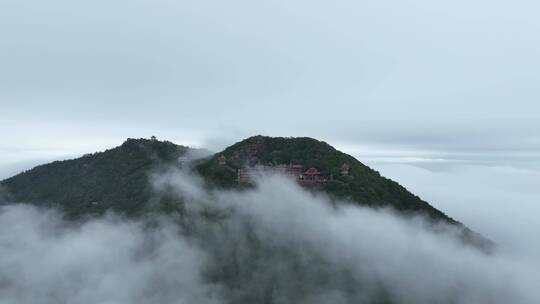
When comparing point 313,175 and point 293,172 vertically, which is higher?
point 293,172

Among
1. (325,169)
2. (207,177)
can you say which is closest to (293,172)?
(325,169)

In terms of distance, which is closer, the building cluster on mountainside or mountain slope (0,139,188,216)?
the building cluster on mountainside

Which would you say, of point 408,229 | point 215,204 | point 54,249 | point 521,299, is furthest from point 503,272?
point 54,249

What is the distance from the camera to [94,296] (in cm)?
11656

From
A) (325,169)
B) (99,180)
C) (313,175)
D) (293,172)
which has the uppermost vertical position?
(325,169)

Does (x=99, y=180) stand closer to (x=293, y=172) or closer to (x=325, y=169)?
(x=293, y=172)

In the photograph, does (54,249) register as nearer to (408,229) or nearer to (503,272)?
(408,229)

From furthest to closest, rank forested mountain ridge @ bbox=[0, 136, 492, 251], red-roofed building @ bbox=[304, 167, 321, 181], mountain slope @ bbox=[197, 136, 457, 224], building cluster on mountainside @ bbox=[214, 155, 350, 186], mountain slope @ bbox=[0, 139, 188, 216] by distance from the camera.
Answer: mountain slope @ bbox=[0, 139, 188, 216], red-roofed building @ bbox=[304, 167, 321, 181], building cluster on mountainside @ bbox=[214, 155, 350, 186], forested mountain ridge @ bbox=[0, 136, 492, 251], mountain slope @ bbox=[197, 136, 457, 224]

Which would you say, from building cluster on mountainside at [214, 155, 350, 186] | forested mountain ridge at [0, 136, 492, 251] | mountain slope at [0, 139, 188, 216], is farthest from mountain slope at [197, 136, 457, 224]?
mountain slope at [0, 139, 188, 216]

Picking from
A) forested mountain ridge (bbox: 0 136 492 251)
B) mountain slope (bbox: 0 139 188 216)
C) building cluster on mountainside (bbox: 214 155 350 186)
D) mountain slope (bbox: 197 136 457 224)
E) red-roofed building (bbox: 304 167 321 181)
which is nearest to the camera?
mountain slope (bbox: 197 136 457 224)

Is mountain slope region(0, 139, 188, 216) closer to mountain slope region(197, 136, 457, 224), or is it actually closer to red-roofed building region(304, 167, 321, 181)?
mountain slope region(197, 136, 457, 224)

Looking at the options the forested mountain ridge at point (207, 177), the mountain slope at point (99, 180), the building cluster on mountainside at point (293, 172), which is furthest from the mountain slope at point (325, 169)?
the mountain slope at point (99, 180)

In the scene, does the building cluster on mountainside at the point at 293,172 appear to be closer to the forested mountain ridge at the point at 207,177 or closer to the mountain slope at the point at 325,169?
the forested mountain ridge at the point at 207,177

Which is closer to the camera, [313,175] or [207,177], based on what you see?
[313,175]
